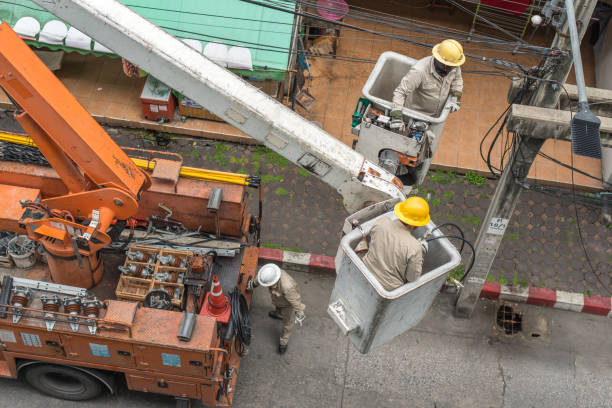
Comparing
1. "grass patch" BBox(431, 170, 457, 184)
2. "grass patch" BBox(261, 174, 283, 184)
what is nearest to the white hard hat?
"grass patch" BBox(261, 174, 283, 184)

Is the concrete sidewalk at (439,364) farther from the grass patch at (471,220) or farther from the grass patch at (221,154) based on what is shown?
the grass patch at (221,154)

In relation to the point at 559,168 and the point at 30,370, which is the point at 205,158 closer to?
the point at 30,370

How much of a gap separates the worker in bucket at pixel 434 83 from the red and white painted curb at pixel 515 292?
3319 millimetres

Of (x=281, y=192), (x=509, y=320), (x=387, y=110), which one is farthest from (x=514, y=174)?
(x=281, y=192)

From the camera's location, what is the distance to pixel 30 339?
8.59 meters

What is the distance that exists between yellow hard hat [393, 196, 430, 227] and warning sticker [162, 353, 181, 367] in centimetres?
332

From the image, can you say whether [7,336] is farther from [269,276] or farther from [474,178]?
[474,178]

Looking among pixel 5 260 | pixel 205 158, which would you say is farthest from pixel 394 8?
pixel 5 260

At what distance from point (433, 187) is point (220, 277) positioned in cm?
503

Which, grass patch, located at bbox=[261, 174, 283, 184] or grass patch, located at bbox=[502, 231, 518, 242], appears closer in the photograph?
grass patch, located at bbox=[502, 231, 518, 242]

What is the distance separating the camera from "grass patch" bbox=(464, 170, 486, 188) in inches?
515

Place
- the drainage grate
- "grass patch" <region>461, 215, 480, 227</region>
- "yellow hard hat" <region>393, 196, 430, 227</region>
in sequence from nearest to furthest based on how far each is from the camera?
1. "yellow hard hat" <region>393, 196, 430, 227</region>
2. the drainage grate
3. "grass patch" <region>461, 215, 480, 227</region>

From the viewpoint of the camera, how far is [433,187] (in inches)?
509

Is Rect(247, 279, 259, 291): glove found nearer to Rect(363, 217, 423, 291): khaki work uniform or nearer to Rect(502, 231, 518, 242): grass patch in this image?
Rect(363, 217, 423, 291): khaki work uniform
